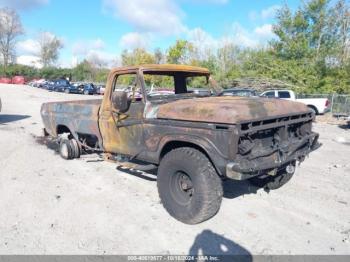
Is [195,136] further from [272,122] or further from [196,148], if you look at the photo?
[272,122]

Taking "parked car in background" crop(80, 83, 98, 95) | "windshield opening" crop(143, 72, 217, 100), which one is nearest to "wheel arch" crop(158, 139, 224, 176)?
"windshield opening" crop(143, 72, 217, 100)

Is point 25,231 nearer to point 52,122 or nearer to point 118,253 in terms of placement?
point 118,253

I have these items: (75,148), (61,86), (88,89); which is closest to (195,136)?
(75,148)

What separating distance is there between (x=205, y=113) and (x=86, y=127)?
321 cm

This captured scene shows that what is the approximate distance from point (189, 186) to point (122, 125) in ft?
5.26

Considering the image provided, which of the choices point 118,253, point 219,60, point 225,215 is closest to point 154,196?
point 225,215

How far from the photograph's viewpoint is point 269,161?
13.5ft

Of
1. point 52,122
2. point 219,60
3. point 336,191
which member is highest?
point 219,60

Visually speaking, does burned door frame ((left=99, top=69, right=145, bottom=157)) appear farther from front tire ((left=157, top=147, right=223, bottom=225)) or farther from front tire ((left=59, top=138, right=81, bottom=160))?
front tire ((left=59, top=138, right=81, bottom=160))

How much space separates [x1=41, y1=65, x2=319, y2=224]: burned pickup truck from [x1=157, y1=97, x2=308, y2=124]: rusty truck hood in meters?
0.01

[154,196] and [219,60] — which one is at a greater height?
[219,60]

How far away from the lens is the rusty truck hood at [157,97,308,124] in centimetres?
381

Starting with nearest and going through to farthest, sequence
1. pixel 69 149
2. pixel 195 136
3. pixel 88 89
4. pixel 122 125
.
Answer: pixel 195 136 < pixel 122 125 < pixel 69 149 < pixel 88 89

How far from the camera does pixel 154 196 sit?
5250 millimetres
